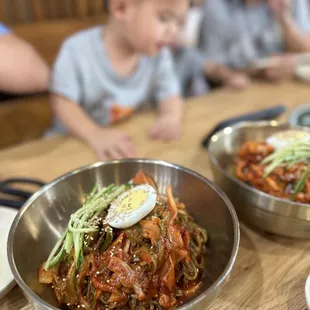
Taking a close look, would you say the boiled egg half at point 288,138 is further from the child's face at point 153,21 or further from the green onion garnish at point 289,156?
the child's face at point 153,21

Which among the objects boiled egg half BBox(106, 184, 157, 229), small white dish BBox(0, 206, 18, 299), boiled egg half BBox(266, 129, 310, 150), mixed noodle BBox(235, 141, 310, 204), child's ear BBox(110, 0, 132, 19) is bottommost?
small white dish BBox(0, 206, 18, 299)

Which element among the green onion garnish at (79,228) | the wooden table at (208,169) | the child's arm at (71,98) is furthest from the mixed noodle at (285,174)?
the child's arm at (71,98)

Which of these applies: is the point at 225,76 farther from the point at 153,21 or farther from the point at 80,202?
the point at 80,202

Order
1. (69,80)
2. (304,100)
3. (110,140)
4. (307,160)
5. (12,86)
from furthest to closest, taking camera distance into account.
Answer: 1. (304,100)
2. (69,80)
3. (110,140)
4. (12,86)
5. (307,160)

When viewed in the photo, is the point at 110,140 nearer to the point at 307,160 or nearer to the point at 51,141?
the point at 51,141

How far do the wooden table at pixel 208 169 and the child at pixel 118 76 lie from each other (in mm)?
73

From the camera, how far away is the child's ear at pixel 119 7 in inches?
59.5

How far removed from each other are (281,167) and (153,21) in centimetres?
84

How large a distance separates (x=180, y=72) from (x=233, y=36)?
43 cm

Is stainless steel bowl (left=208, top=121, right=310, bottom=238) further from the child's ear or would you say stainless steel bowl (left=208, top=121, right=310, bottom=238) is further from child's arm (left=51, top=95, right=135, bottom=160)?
the child's ear

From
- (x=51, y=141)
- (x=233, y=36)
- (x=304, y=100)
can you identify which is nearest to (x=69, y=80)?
(x=51, y=141)

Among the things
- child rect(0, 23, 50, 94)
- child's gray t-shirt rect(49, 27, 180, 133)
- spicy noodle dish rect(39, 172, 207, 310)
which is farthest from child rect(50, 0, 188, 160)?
spicy noodle dish rect(39, 172, 207, 310)

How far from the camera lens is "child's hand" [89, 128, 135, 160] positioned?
4.43ft

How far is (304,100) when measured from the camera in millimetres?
1821
